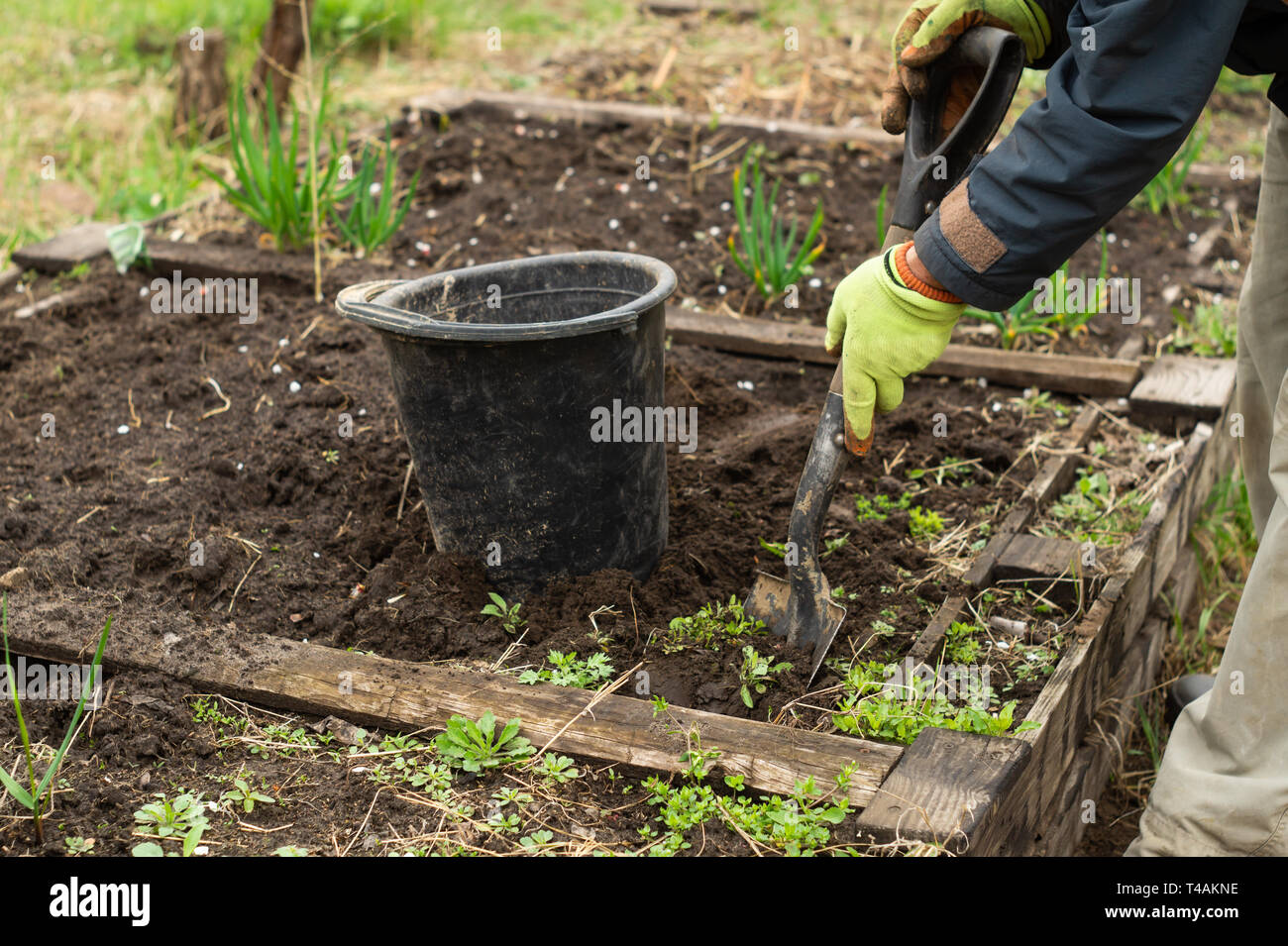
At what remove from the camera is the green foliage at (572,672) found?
2.12 meters

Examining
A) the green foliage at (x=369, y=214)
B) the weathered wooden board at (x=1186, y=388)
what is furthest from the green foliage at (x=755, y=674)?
the green foliage at (x=369, y=214)

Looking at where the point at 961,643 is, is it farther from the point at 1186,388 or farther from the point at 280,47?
the point at 280,47

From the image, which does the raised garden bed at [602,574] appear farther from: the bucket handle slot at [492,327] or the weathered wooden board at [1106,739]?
the bucket handle slot at [492,327]

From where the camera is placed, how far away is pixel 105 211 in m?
4.54

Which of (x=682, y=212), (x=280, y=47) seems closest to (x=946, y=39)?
(x=682, y=212)

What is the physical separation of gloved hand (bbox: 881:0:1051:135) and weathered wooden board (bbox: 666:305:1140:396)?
3.26 ft

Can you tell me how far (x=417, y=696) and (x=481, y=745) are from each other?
163mm

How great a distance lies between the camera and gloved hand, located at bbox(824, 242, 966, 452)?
198cm

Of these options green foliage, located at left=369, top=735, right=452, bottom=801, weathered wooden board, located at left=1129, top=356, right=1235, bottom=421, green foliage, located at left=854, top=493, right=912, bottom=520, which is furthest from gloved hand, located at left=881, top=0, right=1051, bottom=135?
green foliage, located at left=369, top=735, right=452, bottom=801

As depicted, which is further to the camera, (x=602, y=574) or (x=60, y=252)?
(x=60, y=252)

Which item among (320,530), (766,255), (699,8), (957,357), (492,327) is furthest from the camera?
(699,8)

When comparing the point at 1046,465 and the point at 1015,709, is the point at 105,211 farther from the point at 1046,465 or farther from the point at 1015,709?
the point at 1015,709

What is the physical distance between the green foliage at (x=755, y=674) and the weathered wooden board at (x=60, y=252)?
2.83 meters

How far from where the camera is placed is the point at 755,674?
84.0 inches
